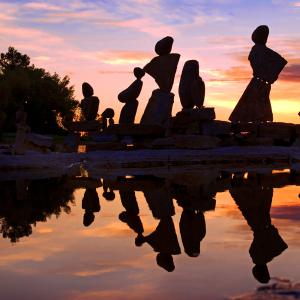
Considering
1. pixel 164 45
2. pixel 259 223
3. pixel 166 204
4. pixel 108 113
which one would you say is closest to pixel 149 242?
pixel 259 223

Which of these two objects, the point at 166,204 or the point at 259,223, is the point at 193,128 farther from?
the point at 259,223

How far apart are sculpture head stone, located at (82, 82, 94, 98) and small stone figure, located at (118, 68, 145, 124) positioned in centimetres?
233

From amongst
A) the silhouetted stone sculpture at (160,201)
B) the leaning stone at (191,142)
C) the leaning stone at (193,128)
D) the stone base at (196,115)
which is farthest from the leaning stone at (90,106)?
the silhouetted stone sculpture at (160,201)

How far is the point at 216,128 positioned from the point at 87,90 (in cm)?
689

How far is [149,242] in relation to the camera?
282 inches

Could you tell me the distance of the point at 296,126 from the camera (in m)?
25.7

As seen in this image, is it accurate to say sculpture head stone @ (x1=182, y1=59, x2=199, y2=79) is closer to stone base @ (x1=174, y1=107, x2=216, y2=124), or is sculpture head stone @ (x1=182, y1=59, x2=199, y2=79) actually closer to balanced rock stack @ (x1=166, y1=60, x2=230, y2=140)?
balanced rock stack @ (x1=166, y1=60, x2=230, y2=140)

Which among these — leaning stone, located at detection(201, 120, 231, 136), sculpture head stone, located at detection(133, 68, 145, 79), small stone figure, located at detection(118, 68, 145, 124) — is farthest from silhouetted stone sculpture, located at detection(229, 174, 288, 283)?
small stone figure, located at detection(118, 68, 145, 124)

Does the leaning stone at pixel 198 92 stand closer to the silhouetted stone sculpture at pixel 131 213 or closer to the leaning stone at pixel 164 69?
the leaning stone at pixel 164 69

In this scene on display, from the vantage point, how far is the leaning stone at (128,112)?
27.1 meters

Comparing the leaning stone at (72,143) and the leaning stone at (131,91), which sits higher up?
the leaning stone at (131,91)

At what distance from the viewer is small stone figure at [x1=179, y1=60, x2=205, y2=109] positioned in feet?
82.0

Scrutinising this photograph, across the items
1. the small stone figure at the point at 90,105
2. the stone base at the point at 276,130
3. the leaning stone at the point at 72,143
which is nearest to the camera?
the stone base at the point at 276,130

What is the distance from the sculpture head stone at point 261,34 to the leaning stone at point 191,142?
517cm
